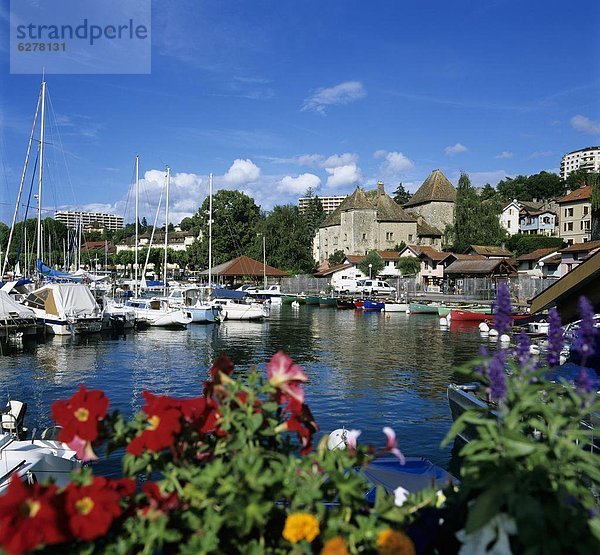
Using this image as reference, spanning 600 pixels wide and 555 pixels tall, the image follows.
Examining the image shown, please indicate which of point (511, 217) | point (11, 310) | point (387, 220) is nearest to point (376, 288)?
point (387, 220)

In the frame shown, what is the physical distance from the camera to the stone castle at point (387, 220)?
98.9 metres

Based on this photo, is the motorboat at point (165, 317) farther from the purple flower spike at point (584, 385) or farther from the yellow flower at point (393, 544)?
the yellow flower at point (393, 544)

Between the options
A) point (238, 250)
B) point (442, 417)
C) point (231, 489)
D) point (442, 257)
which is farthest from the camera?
point (238, 250)

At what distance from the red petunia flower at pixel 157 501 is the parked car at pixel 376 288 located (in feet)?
236

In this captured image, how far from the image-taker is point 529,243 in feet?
270

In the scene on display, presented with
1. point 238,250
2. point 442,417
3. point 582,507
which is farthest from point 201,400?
point 238,250

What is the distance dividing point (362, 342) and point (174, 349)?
37.3ft

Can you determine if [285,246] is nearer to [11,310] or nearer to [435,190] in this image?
[435,190]

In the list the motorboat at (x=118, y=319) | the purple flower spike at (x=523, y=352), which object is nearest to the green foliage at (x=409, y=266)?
the motorboat at (x=118, y=319)

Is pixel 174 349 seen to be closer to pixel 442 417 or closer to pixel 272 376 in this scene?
pixel 442 417

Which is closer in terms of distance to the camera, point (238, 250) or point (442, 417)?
point (442, 417)

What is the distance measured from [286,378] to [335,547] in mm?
792

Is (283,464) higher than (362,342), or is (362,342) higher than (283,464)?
(283,464)

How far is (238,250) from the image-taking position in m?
93.6
